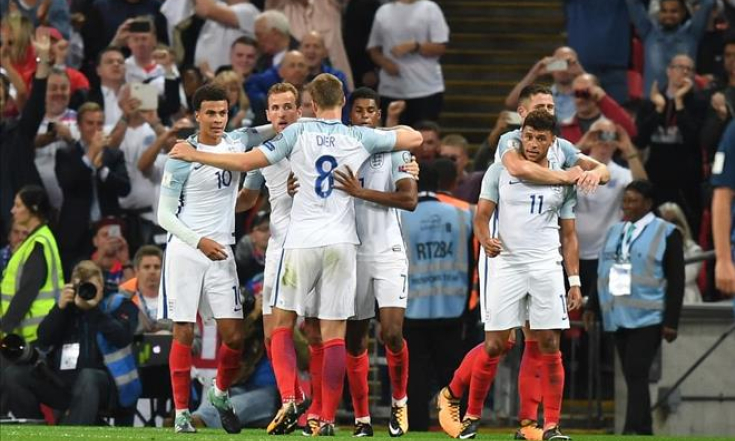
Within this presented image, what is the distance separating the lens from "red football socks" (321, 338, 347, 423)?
13.9m

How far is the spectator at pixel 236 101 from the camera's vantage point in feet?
64.3

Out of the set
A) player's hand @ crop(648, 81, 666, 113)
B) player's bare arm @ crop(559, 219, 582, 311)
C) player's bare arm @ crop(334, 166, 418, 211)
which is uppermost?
player's hand @ crop(648, 81, 666, 113)

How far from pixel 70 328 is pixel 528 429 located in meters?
4.50

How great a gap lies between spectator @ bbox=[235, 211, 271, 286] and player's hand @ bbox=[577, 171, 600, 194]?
4.81 meters

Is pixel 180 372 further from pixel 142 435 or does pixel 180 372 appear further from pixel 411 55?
pixel 411 55

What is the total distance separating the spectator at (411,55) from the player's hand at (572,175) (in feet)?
25.7

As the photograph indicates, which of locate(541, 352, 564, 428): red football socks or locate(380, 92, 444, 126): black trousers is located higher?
locate(380, 92, 444, 126): black trousers

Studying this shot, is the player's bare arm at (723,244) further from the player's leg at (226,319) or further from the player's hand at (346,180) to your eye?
the player's leg at (226,319)

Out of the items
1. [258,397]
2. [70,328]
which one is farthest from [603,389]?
[70,328]

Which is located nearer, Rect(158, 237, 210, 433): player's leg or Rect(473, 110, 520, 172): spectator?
Rect(158, 237, 210, 433): player's leg

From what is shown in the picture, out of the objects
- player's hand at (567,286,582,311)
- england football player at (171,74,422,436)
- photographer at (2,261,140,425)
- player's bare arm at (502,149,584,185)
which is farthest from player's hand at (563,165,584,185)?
photographer at (2,261,140,425)

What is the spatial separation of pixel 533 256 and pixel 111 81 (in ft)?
25.4

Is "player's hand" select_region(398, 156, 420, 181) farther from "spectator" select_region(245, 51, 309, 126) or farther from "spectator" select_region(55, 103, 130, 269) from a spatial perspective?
"spectator" select_region(55, 103, 130, 269)

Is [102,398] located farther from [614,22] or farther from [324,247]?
[614,22]
